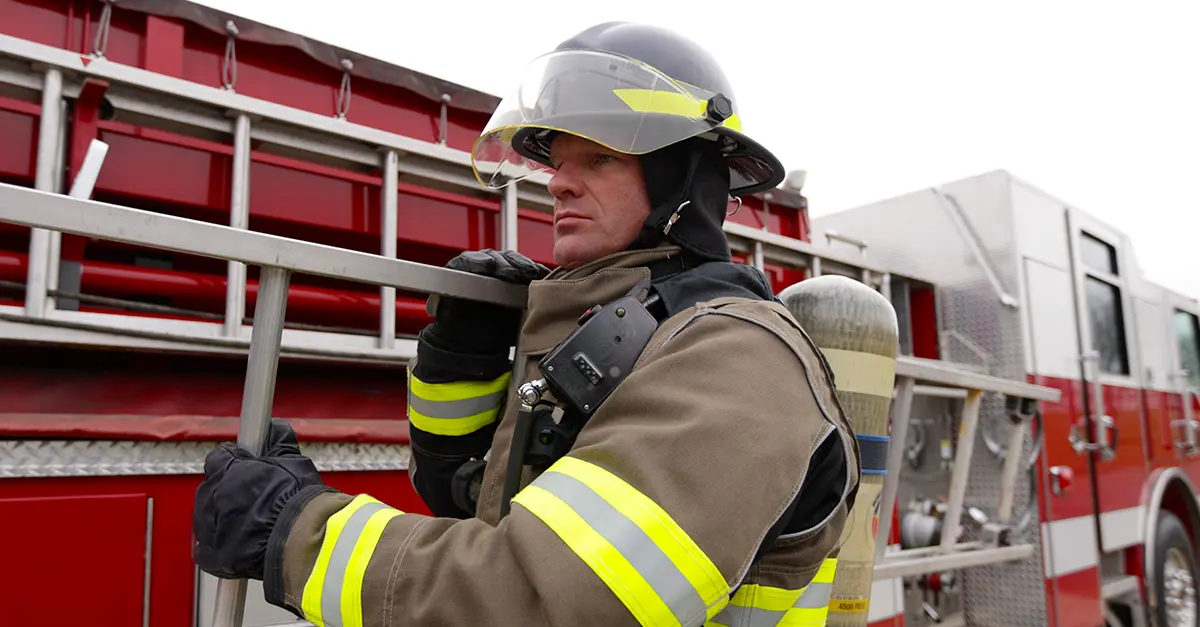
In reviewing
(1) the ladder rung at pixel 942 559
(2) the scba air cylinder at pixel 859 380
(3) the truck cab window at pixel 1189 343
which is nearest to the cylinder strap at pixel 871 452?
(2) the scba air cylinder at pixel 859 380

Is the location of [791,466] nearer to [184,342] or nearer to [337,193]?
[184,342]

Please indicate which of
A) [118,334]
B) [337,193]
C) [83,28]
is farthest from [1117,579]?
[83,28]

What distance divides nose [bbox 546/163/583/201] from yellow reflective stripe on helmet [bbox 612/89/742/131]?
188mm

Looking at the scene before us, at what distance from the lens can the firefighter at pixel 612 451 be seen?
98 cm

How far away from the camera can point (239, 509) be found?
1.13 m

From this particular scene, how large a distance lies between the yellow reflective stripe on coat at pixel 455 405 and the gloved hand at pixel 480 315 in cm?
8

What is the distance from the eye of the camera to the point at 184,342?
6.18 ft

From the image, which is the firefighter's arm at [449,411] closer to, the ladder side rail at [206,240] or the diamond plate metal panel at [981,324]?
the ladder side rail at [206,240]

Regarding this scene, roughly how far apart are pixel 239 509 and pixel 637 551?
572 mm

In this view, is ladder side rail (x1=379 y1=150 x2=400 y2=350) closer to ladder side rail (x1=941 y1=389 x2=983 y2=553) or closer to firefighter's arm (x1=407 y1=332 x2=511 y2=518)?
firefighter's arm (x1=407 y1=332 x2=511 y2=518)

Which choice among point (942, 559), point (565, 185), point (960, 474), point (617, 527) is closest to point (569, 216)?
point (565, 185)

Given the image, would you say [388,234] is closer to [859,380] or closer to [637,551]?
[859,380]

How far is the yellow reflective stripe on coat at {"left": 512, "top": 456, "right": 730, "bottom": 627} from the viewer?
37.6 inches

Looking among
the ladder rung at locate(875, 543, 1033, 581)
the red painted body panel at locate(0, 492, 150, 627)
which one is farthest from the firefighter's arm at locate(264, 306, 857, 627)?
the ladder rung at locate(875, 543, 1033, 581)
